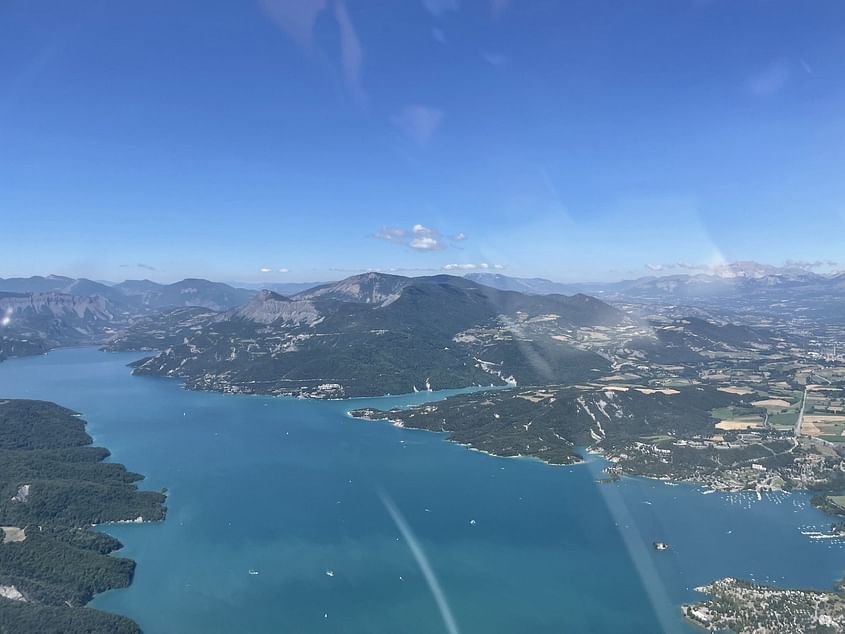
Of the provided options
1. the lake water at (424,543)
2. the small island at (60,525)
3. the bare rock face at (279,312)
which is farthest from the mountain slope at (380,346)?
the small island at (60,525)

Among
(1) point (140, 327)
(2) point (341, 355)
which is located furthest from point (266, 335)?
(1) point (140, 327)

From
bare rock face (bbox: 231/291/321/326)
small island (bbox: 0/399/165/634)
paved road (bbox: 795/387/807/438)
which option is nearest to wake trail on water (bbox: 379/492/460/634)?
small island (bbox: 0/399/165/634)

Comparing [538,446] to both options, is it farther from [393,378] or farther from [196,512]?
[393,378]

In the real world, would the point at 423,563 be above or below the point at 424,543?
below

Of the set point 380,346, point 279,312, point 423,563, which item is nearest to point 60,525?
point 423,563

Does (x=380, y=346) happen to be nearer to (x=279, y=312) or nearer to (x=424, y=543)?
(x=279, y=312)

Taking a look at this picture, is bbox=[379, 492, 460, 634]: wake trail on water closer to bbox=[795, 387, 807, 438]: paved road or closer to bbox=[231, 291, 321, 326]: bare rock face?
bbox=[795, 387, 807, 438]: paved road
